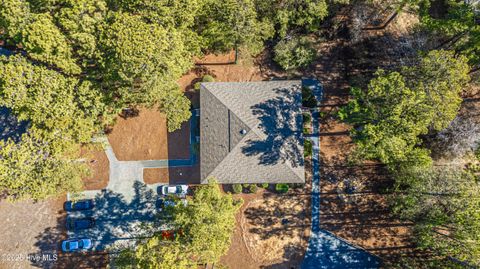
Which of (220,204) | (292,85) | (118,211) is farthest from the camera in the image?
Answer: (118,211)

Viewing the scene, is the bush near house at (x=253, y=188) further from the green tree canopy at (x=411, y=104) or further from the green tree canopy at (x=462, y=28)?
the green tree canopy at (x=462, y=28)

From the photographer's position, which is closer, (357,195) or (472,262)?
(472,262)

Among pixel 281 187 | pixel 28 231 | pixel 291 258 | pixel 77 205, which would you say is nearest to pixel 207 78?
pixel 281 187

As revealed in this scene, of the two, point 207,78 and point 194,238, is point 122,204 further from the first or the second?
point 207,78

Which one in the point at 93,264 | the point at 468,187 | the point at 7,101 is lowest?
the point at 93,264

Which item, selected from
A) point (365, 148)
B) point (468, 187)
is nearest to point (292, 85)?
point (365, 148)


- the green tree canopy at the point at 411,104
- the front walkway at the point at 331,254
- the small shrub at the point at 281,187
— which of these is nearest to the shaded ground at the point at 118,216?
the small shrub at the point at 281,187

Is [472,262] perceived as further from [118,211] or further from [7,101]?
[7,101]
